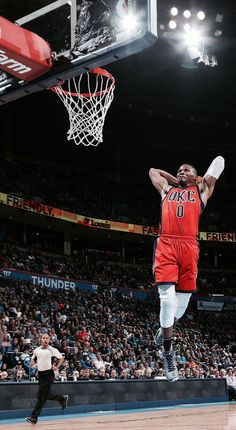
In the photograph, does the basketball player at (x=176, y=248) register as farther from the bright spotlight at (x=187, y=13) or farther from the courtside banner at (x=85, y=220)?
the courtside banner at (x=85, y=220)

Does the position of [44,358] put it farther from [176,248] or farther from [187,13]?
[187,13]

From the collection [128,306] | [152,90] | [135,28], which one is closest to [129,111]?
[152,90]

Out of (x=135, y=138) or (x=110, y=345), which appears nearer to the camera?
(x=110, y=345)

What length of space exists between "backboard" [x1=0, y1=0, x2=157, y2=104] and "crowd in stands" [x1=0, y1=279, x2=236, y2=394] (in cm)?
903

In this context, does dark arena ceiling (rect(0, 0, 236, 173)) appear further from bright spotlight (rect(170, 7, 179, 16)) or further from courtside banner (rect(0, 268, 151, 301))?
courtside banner (rect(0, 268, 151, 301))

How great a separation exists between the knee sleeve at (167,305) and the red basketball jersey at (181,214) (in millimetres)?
531

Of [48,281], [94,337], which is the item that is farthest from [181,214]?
[48,281]

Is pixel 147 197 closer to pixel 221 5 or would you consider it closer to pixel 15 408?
pixel 221 5

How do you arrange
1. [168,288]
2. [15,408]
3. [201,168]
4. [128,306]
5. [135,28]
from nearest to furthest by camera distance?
[168,288] → [135,28] → [15,408] → [128,306] → [201,168]

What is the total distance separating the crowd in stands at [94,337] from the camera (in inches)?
658

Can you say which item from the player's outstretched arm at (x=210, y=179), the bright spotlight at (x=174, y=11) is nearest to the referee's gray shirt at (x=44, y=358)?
the player's outstretched arm at (x=210, y=179)

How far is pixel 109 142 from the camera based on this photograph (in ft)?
128

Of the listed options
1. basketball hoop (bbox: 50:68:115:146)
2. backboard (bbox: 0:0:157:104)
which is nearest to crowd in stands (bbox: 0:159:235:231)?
basketball hoop (bbox: 50:68:115:146)

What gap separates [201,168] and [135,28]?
3638 centimetres
